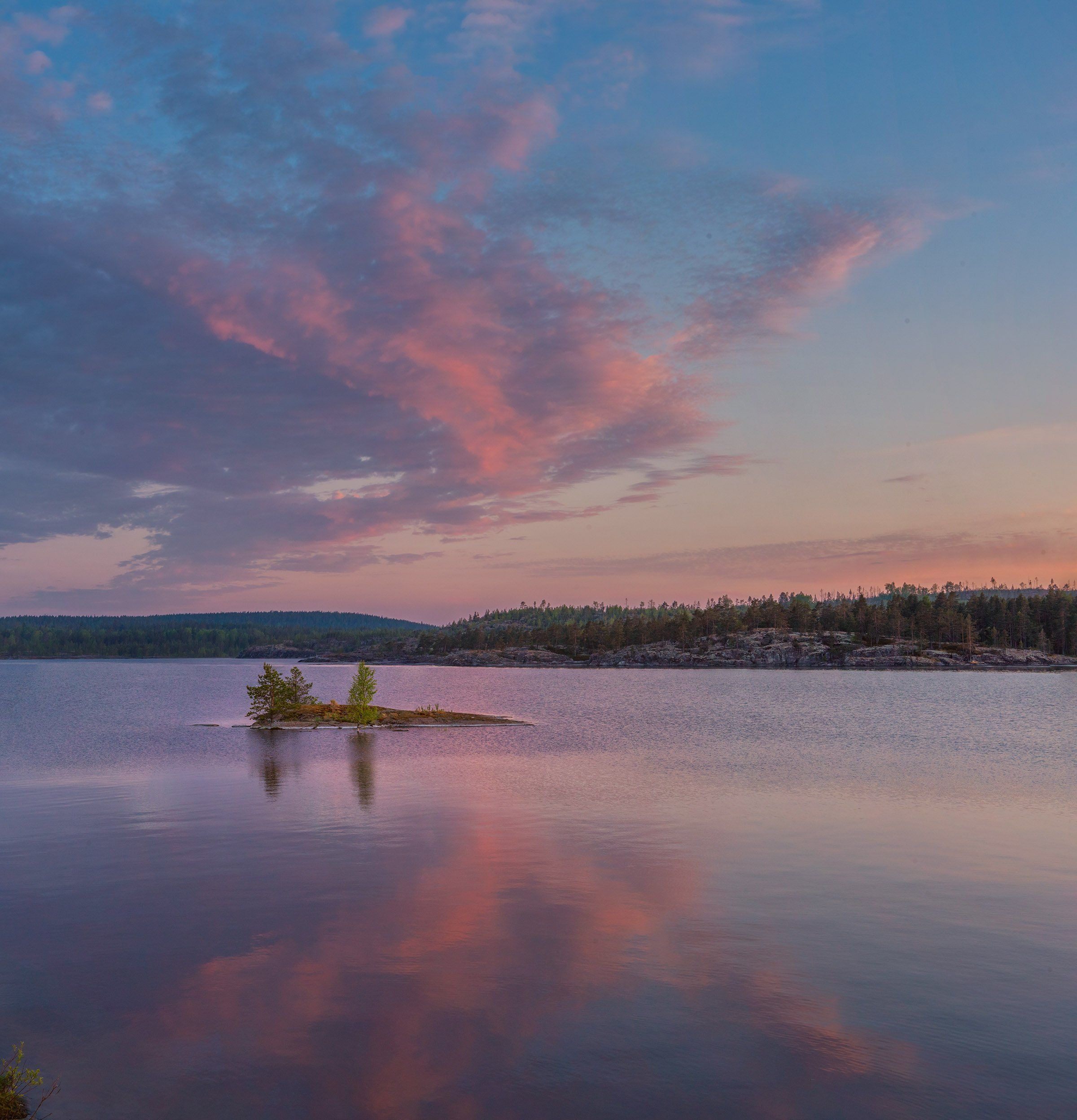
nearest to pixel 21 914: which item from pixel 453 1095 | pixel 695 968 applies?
pixel 453 1095

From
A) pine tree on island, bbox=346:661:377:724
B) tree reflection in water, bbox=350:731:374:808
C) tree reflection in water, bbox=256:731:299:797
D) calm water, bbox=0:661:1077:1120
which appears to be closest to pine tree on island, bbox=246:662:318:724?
pine tree on island, bbox=346:661:377:724

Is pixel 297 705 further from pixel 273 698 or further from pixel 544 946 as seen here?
pixel 544 946

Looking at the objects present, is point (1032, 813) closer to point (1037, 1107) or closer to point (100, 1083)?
point (1037, 1107)

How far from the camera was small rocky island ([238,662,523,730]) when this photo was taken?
90.1 metres

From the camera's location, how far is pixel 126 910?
26250mm

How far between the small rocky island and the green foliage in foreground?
7184 centimetres

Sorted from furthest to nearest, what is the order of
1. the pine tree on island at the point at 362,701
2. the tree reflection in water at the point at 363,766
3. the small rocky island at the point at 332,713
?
the pine tree on island at the point at 362,701, the small rocky island at the point at 332,713, the tree reflection in water at the point at 363,766

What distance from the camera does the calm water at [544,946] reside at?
1609 centimetres

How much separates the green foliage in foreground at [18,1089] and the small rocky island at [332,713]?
71.8m

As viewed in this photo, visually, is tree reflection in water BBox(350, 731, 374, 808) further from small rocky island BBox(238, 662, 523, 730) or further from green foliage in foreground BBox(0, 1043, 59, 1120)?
green foliage in foreground BBox(0, 1043, 59, 1120)

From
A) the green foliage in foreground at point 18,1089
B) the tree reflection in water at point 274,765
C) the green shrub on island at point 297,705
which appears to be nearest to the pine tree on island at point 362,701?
the green shrub on island at point 297,705

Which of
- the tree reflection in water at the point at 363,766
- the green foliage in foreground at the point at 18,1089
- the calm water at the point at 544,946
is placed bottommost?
the tree reflection in water at the point at 363,766

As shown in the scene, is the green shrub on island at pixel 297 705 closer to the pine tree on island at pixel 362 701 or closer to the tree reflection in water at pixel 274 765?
the pine tree on island at pixel 362 701

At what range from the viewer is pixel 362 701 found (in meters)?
92.8
